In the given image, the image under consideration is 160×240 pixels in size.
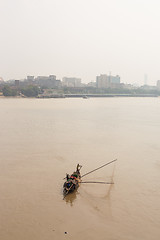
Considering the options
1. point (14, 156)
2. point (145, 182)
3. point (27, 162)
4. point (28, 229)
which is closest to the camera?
point (28, 229)

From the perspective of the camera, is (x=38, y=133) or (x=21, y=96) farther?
(x=21, y=96)

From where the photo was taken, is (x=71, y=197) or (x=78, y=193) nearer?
(x=71, y=197)

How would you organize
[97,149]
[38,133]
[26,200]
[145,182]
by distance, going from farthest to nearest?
[38,133]
[97,149]
[145,182]
[26,200]

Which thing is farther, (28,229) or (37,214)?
(37,214)

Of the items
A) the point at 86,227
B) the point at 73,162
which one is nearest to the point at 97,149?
the point at 73,162

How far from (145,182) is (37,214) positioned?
5.28 meters

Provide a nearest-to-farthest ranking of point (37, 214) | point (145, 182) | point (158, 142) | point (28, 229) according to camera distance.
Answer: point (28, 229)
point (37, 214)
point (145, 182)
point (158, 142)

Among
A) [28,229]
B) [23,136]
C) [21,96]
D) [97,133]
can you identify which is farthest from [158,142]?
[21,96]

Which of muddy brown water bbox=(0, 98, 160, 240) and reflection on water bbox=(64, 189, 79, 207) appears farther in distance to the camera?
reflection on water bbox=(64, 189, 79, 207)

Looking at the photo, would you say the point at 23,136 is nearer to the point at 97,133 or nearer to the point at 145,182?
the point at 97,133

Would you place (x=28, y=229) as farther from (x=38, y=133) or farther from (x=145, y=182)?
(x=38, y=133)

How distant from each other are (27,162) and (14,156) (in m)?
1.39

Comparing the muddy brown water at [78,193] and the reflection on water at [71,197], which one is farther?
the reflection on water at [71,197]

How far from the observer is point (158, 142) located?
19.8 m
